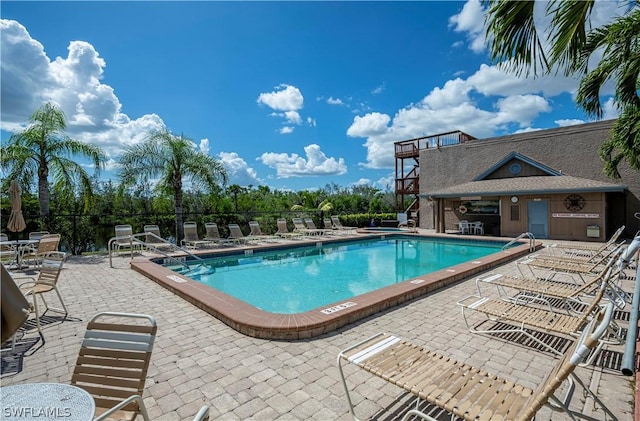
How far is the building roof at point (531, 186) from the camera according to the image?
14.4 meters

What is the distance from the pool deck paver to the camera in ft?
9.08

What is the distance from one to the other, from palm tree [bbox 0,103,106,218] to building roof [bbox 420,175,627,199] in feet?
58.1

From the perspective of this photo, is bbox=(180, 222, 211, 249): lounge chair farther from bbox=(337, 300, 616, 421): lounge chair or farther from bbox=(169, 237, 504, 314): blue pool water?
bbox=(337, 300, 616, 421): lounge chair

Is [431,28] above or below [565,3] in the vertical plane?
above

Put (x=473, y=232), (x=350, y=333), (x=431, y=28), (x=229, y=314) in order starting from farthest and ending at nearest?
(x=473, y=232) < (x=431, y=28) < (x=229, y=314) < (x=350, y=333)

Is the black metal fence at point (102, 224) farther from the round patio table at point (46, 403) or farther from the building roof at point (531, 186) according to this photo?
the round patio table at point (46, 403)

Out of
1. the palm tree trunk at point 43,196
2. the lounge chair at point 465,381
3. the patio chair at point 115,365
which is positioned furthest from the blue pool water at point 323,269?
the palm tree trunk at point 43,196

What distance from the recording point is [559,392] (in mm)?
2984

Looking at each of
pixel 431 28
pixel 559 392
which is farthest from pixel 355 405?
pixel 431 28

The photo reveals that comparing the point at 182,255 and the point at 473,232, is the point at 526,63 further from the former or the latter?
the point at 473,232

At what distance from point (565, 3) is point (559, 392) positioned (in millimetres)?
3512

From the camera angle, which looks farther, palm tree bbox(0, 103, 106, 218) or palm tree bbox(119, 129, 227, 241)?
palm tree bbox(119, 129, 227, 241)

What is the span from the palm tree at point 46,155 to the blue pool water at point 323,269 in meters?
6.47

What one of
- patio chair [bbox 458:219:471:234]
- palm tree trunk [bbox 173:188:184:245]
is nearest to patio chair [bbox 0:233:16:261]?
palm tree trunk [bbox 173:188:184:245]
